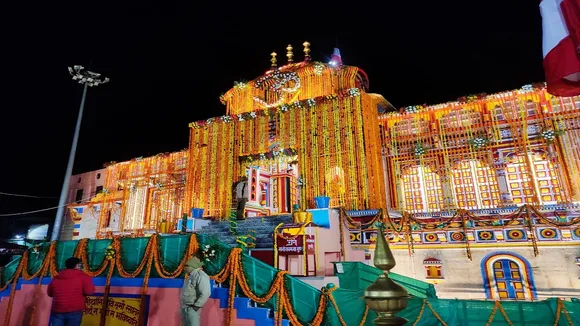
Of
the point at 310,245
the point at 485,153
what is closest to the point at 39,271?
the point at 310,245

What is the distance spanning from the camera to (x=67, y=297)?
6324mm

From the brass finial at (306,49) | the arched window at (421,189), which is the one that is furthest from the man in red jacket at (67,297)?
the brass finial at (306,49)

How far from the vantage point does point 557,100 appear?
45.9 ft

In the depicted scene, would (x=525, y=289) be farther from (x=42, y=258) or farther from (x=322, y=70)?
(x=42, y=258)

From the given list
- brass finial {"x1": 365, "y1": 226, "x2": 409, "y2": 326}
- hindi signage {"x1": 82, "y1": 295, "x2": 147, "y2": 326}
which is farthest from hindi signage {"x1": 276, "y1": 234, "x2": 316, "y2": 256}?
brass finial {"x1": 365, "y1": 226, "x2": 409, "y2": 326}

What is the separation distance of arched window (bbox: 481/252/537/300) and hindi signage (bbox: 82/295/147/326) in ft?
35.5

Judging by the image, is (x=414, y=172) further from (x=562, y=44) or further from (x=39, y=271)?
(x=39, y=271)

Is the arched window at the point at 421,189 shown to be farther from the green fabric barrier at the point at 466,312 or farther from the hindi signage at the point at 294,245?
the green fabric barrier at the point at 466,312

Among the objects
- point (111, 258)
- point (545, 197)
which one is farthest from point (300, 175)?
point (545, 197)

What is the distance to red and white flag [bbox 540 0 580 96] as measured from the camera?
3777 millimetres

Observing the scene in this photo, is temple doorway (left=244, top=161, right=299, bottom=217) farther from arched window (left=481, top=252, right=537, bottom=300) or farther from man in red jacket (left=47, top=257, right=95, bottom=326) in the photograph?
man in red jacket (left=47, top=257, right=95, bottom=326)

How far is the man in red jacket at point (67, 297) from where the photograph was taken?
247 inches

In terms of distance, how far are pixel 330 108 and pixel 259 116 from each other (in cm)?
401

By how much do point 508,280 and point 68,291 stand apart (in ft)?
41.5
